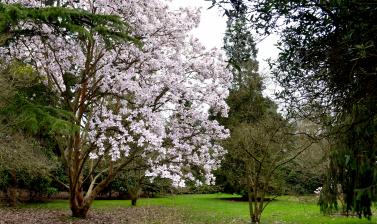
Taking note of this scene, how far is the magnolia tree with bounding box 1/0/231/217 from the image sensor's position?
14.4 meters

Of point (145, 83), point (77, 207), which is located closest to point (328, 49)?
point (145, 83)

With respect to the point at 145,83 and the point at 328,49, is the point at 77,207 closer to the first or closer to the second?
the point at 145,83

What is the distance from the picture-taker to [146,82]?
15125 mm

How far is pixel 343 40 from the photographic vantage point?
12.9 ft

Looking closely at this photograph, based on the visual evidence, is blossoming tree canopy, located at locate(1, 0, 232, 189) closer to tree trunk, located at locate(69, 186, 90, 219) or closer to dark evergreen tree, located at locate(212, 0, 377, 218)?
tree trunk, located at locate(69, 186, 90, 219)

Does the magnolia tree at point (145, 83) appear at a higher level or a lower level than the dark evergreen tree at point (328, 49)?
higher

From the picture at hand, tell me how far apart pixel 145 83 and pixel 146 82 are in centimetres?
9

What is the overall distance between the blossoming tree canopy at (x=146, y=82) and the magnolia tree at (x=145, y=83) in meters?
0.04

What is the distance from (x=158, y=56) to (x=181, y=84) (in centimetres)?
132

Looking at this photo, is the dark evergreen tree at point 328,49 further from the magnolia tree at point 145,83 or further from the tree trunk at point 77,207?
the tree trunk at point 77,207

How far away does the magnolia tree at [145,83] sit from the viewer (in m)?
14.4

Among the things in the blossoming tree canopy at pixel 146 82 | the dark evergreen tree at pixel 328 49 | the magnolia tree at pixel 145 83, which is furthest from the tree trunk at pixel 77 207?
the dark evergreen tree at pixel 328 49

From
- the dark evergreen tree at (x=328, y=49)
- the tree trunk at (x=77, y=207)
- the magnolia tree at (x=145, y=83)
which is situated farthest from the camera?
the tree trunk at (x=77, y=207)

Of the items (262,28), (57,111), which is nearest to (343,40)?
(262,28)
